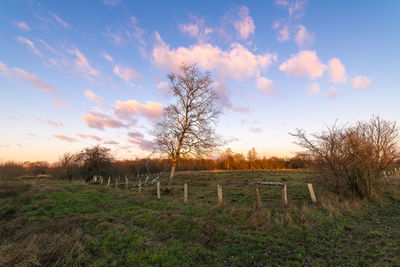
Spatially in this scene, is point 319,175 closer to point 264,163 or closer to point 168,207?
point 168,207

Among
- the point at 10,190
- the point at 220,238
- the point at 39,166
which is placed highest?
the point at 39,166

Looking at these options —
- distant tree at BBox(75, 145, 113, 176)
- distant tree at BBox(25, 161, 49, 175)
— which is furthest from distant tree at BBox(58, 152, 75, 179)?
distant tree at BBox(25, 161, 49, 175)

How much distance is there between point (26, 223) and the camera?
8664 mm

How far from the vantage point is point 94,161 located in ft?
125

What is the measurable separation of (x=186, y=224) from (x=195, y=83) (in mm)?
13720

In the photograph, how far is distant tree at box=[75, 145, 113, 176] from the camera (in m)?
37.4

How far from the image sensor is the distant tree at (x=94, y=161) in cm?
3741

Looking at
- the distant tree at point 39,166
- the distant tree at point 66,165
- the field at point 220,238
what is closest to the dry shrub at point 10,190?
the field at point 220,238

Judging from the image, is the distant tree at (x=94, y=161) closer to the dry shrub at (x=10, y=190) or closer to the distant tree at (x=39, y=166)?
the distant tree at (x=39, y=166)

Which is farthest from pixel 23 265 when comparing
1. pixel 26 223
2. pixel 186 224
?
pixel 26 223

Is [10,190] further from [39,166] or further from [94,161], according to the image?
[39,166]

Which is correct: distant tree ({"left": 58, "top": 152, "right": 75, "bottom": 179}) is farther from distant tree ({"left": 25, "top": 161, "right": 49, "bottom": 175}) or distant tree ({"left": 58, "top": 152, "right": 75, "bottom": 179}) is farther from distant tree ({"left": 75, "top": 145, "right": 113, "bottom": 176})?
distant tree ({"left": 25, "top": 161, "right": 49, "bottom": 175})

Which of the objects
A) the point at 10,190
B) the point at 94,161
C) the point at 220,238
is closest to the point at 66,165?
the point at 94,161

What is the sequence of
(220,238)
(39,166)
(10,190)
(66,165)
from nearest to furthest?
(220,238)
(10,190)
(66,165)
(39,166)
